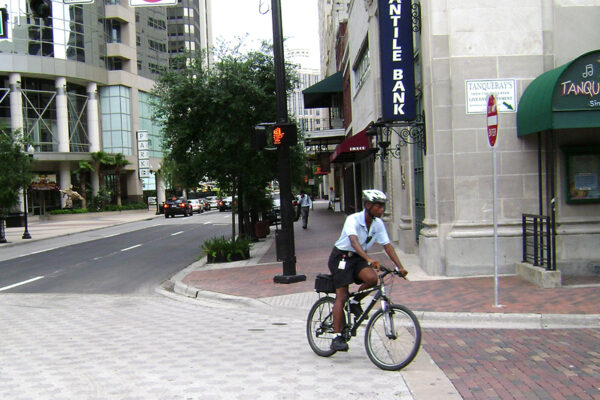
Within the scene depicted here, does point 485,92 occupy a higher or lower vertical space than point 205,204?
higher

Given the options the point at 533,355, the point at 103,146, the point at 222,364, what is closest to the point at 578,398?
the point at 533,355

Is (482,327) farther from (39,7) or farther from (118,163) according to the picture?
(118,163)

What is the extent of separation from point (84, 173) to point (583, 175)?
52.5m

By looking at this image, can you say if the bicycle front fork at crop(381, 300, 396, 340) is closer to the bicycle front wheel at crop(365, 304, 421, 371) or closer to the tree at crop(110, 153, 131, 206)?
the bicycle front wheel at crop(365, 304, 421, 371)

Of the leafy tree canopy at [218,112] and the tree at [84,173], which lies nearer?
the leafy tree canopy at [218,112]

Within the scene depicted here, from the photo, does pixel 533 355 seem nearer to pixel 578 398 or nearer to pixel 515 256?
pixel 578 398

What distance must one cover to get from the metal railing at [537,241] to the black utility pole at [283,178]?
14.0 feet

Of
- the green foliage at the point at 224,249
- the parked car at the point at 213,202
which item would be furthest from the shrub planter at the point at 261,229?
the parked car at the point at 213,202

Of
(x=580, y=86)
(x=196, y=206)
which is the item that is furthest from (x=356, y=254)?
(x=196, y=206)

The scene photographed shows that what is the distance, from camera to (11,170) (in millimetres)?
25000

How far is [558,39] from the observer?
10680 mm

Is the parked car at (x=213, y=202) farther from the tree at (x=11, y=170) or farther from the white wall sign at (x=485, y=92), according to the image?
the white wall sign at (x=485, y=92)

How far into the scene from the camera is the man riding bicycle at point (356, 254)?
5516mm

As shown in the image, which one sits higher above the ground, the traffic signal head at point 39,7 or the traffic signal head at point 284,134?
the traffic signal head at point 39,7
